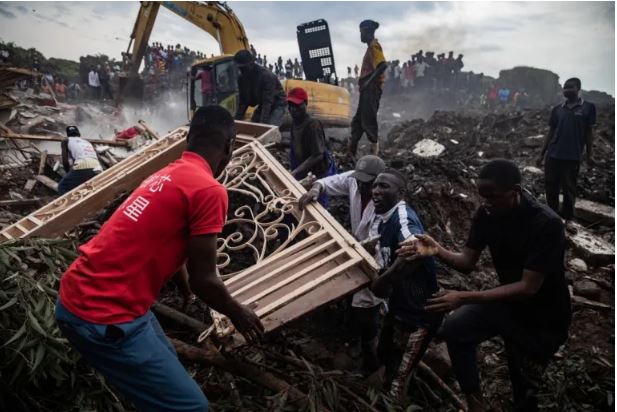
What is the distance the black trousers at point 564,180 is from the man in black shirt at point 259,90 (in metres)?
3.79

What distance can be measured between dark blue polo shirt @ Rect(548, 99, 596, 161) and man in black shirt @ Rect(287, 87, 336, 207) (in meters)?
3.06

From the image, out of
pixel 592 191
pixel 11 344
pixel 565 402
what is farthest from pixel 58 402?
pixel 592 191

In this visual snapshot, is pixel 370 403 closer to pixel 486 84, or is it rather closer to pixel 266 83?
pixel 266 83

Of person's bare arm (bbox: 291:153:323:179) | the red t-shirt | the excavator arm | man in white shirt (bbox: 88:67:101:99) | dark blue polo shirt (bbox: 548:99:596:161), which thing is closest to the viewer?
the red t-shirt

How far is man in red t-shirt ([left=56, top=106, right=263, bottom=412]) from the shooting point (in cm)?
141

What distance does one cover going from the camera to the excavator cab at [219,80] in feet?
27.2

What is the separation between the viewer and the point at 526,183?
22.0 feet

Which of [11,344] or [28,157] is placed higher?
[28,157]

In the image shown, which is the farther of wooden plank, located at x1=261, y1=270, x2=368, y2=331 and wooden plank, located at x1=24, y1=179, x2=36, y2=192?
wooden plank, located at x1=24, y1=179, x2=36, y2=192

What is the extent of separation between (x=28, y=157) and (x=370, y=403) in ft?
25.5

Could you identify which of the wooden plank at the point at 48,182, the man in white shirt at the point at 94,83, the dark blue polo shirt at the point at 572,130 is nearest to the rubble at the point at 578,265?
the dark blue polo shirt at the point at 572,130

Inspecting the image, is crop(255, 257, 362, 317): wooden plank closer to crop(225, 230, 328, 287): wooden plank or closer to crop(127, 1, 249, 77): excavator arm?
crop(225, 230, 328, 287): wooden plank

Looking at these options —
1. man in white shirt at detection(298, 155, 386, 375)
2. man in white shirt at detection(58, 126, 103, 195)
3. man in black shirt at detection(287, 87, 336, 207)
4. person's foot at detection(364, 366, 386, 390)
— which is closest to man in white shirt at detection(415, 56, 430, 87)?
man in black shirt at detection(287, 87, 336, 207)

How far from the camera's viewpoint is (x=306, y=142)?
4000mm
